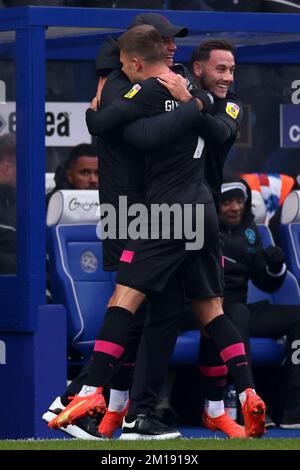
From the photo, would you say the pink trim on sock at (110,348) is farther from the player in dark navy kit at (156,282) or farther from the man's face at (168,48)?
the man's face at (168,48)

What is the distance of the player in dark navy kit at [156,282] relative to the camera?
787cm

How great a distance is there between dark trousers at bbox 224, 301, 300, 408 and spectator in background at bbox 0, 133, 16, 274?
51.0 inches

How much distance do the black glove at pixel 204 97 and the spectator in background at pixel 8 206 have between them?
159 cm

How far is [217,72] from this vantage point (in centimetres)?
848

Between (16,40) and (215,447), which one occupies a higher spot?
(16,40)

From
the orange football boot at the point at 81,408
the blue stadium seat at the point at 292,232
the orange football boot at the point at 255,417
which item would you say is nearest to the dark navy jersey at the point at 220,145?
the orange football boot at the point at 255,417

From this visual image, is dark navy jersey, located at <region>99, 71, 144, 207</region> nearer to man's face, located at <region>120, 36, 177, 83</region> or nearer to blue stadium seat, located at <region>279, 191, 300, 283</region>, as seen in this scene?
man's face, located at <region>120, 36, 177, 83</region>

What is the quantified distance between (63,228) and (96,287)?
375 millimetres

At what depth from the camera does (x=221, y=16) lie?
9688 mm

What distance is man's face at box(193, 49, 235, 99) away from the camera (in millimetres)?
8469

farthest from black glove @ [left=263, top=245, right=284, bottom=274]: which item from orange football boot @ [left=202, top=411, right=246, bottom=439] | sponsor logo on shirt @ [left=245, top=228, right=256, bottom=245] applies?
orange football boot @ [left=202, top=411, right=246, bottom=439]

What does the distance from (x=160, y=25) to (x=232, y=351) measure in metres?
1.48
